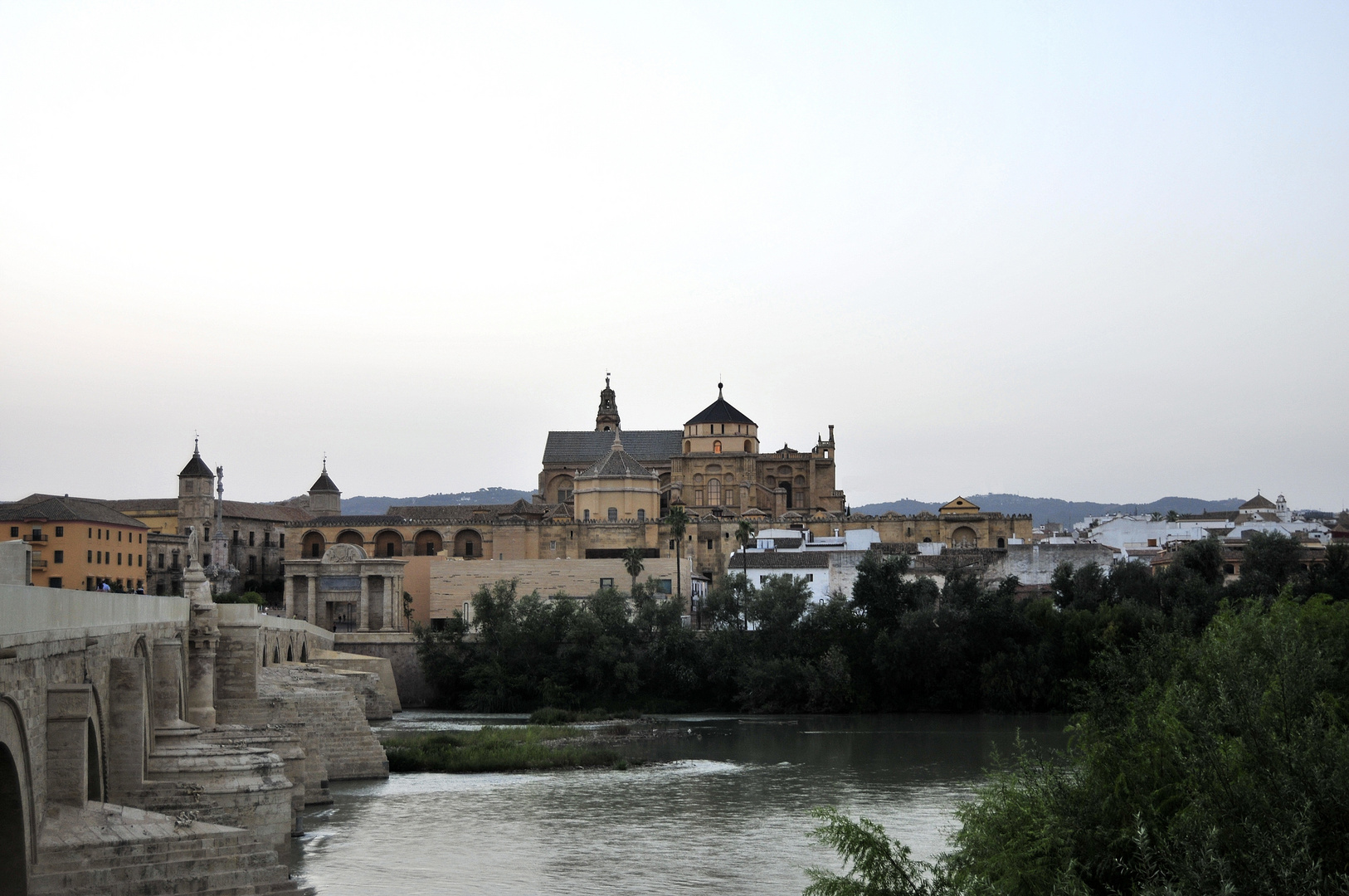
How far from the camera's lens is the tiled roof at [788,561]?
5738 centimetres

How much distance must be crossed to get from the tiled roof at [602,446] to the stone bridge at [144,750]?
52966 millimetres

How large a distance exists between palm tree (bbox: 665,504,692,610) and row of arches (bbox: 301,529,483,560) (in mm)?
10494

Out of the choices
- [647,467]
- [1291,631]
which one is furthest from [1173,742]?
[647,467]

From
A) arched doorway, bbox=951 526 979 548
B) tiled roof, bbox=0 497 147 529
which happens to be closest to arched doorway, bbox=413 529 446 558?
tiled roof, bbox=0 497 147 529

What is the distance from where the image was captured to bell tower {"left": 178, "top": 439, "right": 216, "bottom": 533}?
70.2 meters

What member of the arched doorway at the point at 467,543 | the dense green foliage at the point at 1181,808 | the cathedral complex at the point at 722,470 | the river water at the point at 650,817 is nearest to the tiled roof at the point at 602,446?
the cathedral complex at the point at 722,470

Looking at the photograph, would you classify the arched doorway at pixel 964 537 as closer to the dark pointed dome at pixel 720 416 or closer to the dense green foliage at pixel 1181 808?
the dark pointed dome at pixel 720 416

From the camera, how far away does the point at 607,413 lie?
88.5m

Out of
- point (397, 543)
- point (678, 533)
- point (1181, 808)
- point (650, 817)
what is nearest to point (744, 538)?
point (678, 533)

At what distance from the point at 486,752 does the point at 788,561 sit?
87.4 feet

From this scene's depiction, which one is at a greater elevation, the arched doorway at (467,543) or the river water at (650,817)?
the arched doorway at (467,543)

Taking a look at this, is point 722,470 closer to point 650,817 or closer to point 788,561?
point 788,561

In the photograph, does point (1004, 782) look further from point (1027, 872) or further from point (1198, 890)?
point (1198, 890)

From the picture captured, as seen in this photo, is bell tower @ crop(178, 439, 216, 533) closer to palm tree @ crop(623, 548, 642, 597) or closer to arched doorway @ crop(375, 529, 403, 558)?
arched doorway @ crop(375, 529, 403, 558)
